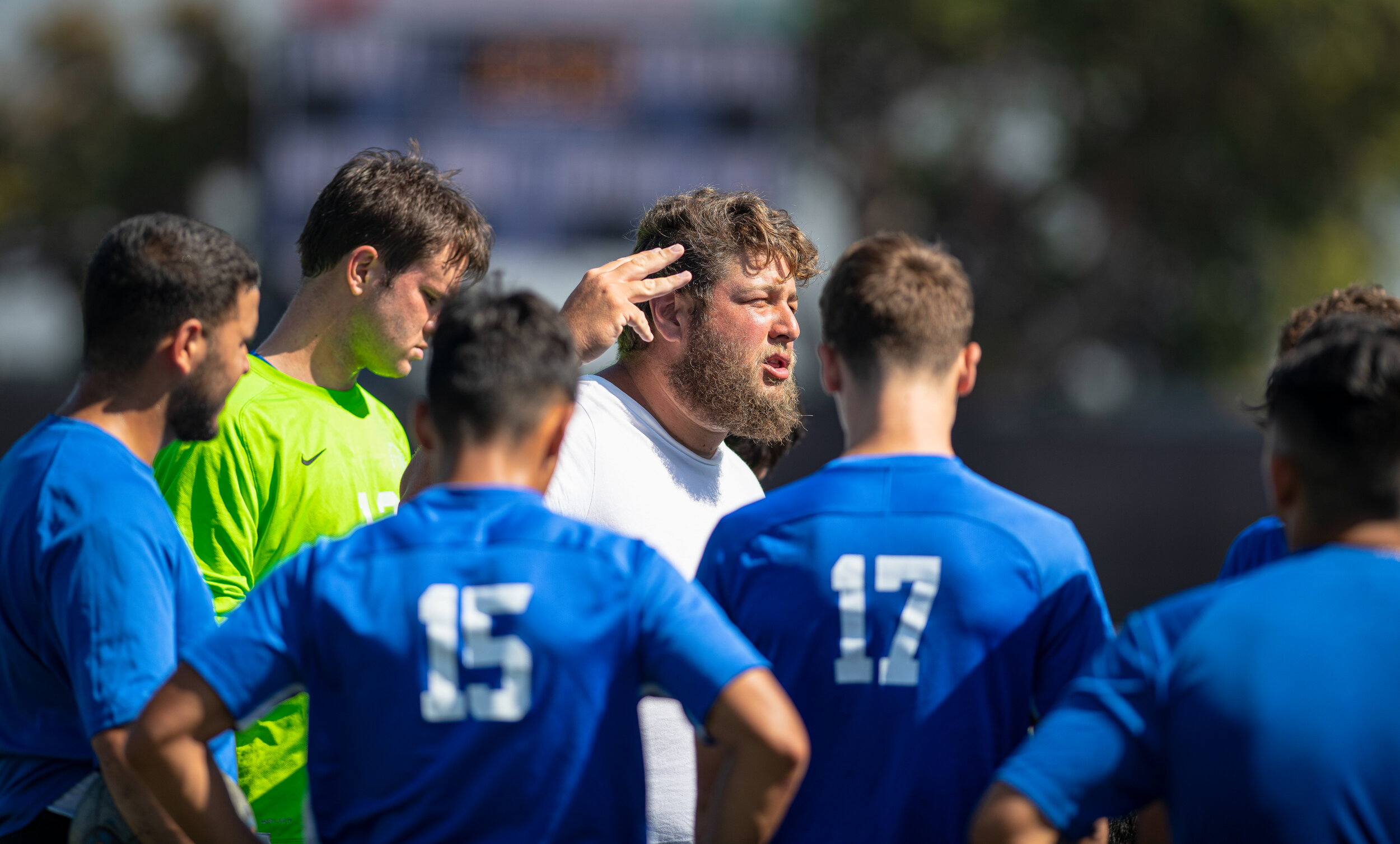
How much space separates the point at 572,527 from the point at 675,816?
1.19 m

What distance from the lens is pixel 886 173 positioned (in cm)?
2891

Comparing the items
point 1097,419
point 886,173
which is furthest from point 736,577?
point 886,173

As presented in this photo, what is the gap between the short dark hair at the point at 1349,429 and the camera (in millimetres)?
2211

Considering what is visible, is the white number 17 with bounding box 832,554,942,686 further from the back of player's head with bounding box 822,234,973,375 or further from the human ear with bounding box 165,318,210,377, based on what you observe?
the human ear with bounding box 165,318,210,377

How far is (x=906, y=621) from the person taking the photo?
2410 millimetres

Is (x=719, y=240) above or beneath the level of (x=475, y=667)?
above

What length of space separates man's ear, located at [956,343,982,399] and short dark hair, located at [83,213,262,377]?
4.64 ft

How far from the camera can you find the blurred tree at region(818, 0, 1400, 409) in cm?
2744

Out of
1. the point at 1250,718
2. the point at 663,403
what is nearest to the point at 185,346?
the point at 663,403

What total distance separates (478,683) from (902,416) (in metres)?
0.91

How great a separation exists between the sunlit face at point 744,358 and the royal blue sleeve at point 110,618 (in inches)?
64.0

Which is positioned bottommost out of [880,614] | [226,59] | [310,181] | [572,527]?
[880,614]

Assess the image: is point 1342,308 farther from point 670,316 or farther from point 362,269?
point 362,269

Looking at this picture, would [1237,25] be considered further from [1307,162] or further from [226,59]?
[226,59]
